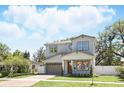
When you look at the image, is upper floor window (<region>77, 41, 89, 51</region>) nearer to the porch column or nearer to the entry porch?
the entry porch

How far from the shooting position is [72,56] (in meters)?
26.9

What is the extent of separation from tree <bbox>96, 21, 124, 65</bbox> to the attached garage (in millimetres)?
8107

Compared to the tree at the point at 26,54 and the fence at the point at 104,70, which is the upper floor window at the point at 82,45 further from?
the tree at the point at 26,54

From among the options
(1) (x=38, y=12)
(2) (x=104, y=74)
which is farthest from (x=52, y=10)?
(2) (x=104, y=74)

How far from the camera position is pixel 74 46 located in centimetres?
2875

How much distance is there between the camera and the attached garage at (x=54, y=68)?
29234 millimetres

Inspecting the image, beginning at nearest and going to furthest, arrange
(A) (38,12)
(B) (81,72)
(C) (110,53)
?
(A) (38,12)
(B) (81,72)
(C) (110,53)

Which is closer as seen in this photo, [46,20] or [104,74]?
[46,20]

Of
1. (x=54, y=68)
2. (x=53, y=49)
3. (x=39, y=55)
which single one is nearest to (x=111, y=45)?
(x=53, y=49)

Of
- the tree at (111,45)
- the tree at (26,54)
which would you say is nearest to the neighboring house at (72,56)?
the tree at (111,45)

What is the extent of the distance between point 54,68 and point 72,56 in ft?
11.2

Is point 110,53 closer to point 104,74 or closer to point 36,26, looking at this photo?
point 104,74

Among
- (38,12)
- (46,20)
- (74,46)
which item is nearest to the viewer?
(38,12)

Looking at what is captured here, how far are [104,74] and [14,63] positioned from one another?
28.4ft
